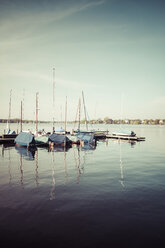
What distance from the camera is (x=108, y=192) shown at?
1411 cm

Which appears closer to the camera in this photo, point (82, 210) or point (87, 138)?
point (82, 210)

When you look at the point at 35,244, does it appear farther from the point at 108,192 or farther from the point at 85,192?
the point at 108,192

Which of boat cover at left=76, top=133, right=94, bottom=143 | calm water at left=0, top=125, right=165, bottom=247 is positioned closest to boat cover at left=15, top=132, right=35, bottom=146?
boat cover at left=76, top=133, right=94, bottom=143

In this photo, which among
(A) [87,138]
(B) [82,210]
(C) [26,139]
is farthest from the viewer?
(A) [87,138]

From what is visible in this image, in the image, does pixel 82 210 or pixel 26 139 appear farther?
pixel 26 139

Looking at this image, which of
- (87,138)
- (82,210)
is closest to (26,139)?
(87,138)

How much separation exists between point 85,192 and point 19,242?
7.15 m

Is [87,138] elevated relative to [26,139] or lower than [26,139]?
lower

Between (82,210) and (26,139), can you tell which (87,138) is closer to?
(26,139)

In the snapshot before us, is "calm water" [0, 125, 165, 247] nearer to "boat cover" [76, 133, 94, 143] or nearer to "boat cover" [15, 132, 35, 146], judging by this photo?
"boat cover" [15, 132, 35, 146]

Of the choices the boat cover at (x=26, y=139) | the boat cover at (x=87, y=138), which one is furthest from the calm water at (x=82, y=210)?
the boat cover at (x=87, y=138)

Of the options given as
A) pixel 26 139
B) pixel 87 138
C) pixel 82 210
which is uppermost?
pixel 26 139

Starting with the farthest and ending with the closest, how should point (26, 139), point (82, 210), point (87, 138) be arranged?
1. point (87, 138)
2. point (26, 139)
3. point (82, 210)

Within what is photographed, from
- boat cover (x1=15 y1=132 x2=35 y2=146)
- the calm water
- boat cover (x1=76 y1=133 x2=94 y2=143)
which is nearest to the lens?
the calm water
